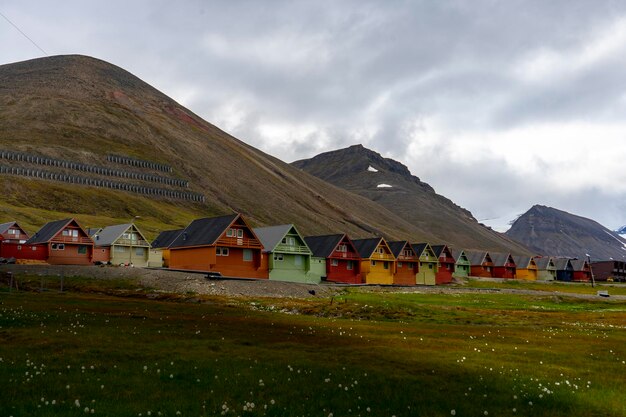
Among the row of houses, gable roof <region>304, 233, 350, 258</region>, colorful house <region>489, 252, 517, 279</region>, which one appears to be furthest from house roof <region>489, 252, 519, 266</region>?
gable roof <region>304, 233, 350, 258</region>

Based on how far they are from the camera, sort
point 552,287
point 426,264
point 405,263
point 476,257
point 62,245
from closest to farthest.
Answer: point 62,245 < point 405,263 < point 426,264 < point 552,287 < point 476,257

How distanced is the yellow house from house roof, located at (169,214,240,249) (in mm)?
37958

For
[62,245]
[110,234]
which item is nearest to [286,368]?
[62,245]

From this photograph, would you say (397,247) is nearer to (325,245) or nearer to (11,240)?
(325,245)

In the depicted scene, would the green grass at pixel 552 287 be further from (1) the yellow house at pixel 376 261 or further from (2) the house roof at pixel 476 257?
(2) the house roof at pixel 476 257

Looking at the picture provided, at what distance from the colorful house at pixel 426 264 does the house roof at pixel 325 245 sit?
89.9 feet

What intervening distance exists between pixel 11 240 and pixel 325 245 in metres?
65.3

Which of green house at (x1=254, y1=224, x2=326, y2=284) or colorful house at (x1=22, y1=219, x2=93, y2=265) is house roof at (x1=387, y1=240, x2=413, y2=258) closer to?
green house at (x1=254, y1=224, x2=326, y2=284)

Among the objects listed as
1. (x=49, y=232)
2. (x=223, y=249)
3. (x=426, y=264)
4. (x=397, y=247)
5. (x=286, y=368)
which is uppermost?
(x=49, y=232)

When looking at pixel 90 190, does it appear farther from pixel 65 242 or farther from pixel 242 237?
pixel 242 237

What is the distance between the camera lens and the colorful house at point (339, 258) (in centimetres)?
11252

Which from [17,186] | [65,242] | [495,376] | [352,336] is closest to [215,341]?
[352,336]

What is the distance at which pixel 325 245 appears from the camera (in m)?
116

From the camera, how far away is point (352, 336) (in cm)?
3011
